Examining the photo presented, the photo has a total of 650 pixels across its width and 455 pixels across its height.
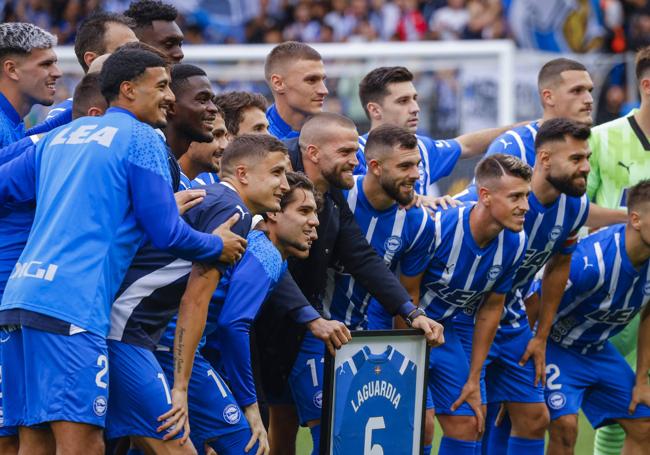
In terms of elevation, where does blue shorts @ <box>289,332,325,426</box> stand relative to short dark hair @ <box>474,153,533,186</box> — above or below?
below

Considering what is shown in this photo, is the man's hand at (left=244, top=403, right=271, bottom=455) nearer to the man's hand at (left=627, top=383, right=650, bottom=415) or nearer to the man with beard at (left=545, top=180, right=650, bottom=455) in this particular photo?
the man with beard at (left=545, top=180, right=650, bottom=455)

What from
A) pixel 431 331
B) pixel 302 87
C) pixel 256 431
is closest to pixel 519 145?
pixel 302 87

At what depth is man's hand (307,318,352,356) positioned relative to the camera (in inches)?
219

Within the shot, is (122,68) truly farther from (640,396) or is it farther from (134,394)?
(640,396)

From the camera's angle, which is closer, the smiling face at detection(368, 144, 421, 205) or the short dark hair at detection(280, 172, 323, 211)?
the short dark hair at detection(280, 172, 323, 211)

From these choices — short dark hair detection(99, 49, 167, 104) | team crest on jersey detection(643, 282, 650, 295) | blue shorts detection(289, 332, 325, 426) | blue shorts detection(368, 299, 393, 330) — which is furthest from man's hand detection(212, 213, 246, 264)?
team crest on jersey detection(643, 282, 650, 295)

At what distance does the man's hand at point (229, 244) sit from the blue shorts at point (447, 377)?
7.32ft

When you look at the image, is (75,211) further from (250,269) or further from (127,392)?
(250,269)

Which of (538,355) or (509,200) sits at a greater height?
(509,200)

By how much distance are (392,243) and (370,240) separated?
0.38 feet

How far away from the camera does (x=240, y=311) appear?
528 cm

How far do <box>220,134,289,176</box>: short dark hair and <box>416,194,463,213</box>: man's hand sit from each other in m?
1.40

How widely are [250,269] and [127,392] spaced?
876 mm

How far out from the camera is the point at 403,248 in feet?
21.7
